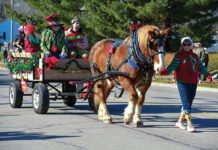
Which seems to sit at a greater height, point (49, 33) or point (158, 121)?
point (49, 33)

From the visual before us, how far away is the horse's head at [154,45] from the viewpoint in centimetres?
729

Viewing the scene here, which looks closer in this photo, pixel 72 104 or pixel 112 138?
pixel 112 138

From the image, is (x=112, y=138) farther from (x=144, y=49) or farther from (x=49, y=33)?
(x=49, y=33)

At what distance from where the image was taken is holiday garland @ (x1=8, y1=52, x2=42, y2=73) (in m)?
10.1

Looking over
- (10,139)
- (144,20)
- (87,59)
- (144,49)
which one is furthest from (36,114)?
(144,20)

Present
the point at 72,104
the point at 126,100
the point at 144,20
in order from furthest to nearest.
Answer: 1. the point at 144,20
2. the point at 126,100
3. the point at 72,104

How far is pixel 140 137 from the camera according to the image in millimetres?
7191

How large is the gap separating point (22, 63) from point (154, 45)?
458 cm

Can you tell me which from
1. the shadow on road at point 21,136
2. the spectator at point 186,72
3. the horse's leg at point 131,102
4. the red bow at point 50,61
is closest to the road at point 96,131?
the shadow on road at point 21,136

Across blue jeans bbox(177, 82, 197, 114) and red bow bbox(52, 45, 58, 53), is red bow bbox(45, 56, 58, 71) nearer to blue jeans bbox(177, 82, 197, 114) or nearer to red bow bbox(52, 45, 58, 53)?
red bow bbox(52, 45, 58, 53)

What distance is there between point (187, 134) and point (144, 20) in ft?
65.2

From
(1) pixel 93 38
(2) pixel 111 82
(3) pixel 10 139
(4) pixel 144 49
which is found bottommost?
(3) pixel 10 139

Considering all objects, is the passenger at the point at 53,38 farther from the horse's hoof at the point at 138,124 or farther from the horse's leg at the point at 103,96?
the horse's hoof at the point at 138,124

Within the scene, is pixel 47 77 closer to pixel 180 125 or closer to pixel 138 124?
pixel 138 124
